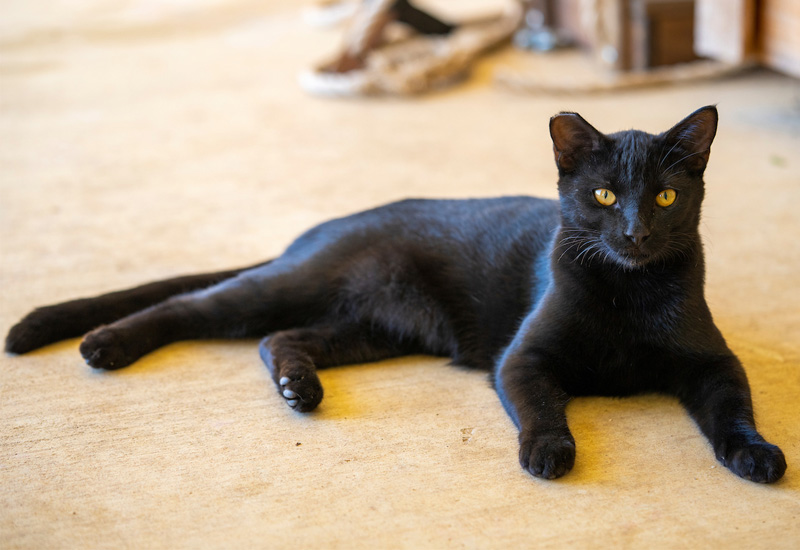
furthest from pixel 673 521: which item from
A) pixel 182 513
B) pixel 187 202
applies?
pixel 187 202

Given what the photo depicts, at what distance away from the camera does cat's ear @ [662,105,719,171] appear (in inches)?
70.1

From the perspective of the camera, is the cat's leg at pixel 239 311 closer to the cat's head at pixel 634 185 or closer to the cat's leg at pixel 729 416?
the cat's head at pixel 634 185

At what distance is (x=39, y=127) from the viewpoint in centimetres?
470

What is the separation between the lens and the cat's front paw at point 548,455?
1707mm

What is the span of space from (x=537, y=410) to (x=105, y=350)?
1180 millimetres

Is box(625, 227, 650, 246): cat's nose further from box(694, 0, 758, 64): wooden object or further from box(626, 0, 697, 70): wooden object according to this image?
box(626, 0, 697, 70): wooden object

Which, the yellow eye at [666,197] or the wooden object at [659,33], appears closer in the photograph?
the yellow eye at [666,197]

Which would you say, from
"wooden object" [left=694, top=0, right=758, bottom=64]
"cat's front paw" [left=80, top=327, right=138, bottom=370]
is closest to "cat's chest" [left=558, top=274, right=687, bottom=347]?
"cat's front paw" [left=80, top=327, right=138, bottom=370]

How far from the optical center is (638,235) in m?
1.73

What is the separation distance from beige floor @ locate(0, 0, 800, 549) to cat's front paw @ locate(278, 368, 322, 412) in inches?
2.1

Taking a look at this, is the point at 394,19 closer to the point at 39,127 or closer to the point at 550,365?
the point at 39,127

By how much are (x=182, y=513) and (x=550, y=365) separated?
0.92m

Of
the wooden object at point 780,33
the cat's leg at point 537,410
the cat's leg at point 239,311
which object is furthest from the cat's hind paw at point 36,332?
the wooden object at point 780,33

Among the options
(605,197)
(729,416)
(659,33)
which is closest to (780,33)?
(659,33)
